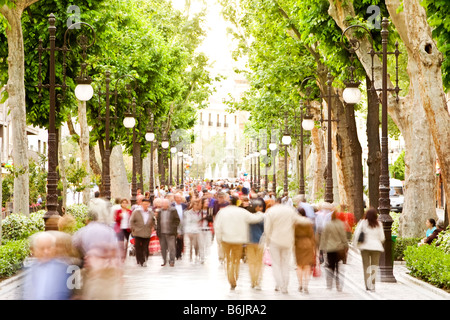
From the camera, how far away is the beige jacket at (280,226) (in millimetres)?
15047

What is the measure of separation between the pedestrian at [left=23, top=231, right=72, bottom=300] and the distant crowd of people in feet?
0.04

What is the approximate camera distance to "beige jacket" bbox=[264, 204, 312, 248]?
49.4 ft

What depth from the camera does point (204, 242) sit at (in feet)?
72.6

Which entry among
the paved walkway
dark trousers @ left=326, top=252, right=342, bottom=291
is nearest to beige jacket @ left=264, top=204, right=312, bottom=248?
dark trousers @ left=326, top=252, right=342, bottom=291

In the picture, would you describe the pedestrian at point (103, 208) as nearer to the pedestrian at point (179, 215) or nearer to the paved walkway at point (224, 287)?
the paved walkway at point (224, 287)

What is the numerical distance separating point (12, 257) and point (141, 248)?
153 inches

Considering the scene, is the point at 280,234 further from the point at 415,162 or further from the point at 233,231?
the point at 415,162

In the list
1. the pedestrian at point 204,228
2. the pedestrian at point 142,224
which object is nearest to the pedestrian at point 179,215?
the pedestrian at point 204,228

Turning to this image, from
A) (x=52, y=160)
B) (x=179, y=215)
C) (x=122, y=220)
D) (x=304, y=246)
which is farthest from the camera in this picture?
(x=179, y=215)

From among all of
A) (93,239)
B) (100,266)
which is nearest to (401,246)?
(93,239)

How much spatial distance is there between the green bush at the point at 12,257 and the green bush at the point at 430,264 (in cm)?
837

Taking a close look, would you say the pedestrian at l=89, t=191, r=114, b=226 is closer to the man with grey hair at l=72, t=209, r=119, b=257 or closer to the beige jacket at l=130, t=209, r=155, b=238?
the beige jacket at l=130, t=209, r=155, b=238
